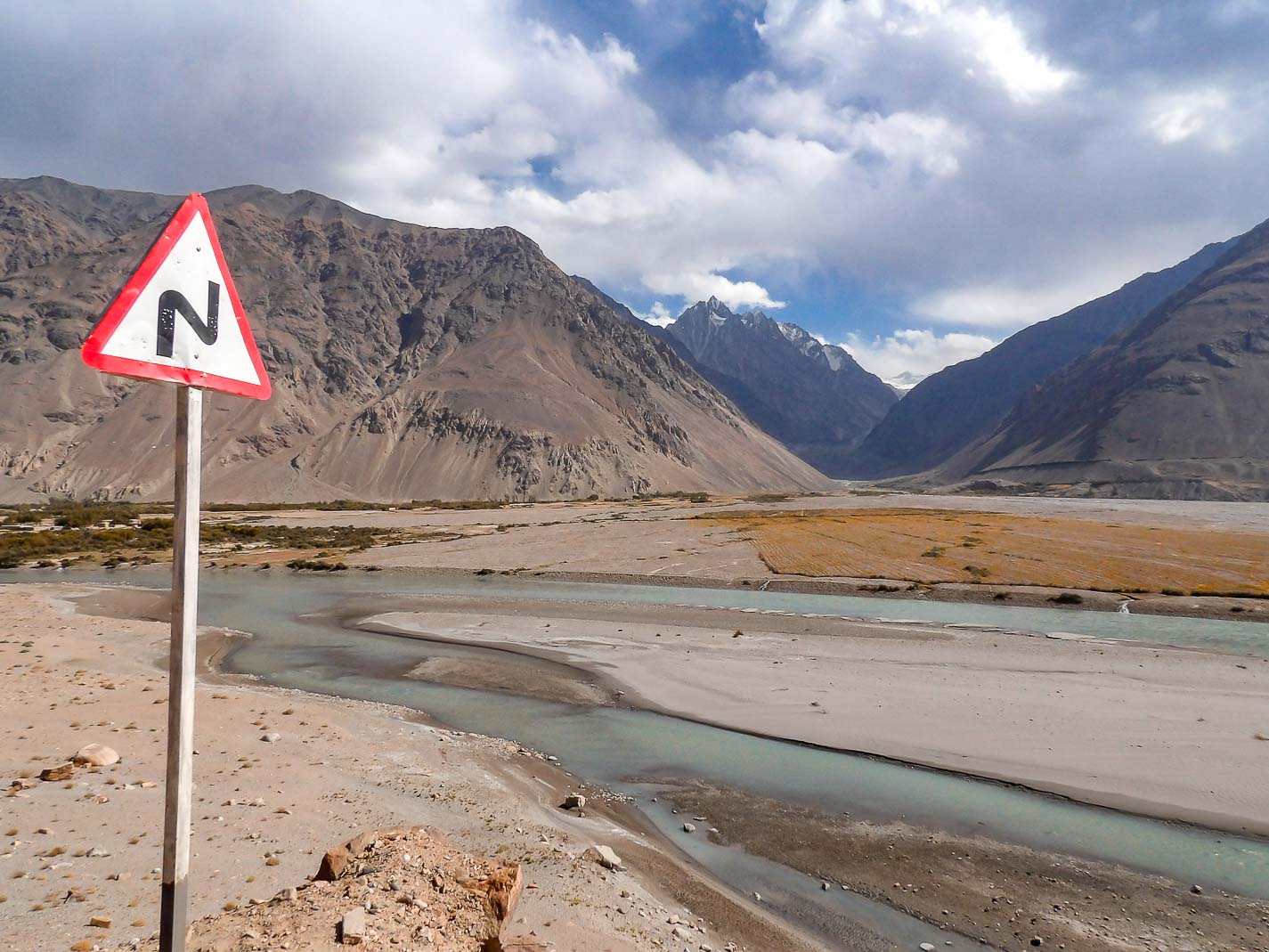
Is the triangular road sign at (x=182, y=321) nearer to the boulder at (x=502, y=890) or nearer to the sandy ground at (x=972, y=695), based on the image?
the boulder at (x=502, y=890)

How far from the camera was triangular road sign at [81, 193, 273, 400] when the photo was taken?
125 inches

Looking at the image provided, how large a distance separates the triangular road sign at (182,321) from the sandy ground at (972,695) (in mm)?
13805

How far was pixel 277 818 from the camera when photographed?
8.95 metres

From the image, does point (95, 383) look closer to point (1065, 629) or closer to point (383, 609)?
point (383, 609)

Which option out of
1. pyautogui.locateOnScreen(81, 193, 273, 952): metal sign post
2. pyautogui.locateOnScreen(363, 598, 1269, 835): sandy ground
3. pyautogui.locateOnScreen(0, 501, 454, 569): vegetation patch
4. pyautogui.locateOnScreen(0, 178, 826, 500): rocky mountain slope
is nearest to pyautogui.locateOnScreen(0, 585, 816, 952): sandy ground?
pyautogui.locateOnScreen(81, 193, 273, 952): metal sign post

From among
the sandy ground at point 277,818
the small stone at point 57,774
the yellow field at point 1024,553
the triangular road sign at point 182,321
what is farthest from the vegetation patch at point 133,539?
the triangular road sign at point 182,321

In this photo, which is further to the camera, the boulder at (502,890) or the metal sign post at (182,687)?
the boulder at (502,890)

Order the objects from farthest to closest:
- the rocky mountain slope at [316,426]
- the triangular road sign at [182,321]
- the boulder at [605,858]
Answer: the rocky mountain slope at [316,426]
the boulder at [605,858]
the triangular road sign at [182,321]

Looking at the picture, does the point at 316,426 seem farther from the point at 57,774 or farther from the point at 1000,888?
the point at 1000,888

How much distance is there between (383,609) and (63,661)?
1392 cm

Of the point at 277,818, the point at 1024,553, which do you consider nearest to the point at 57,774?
the point at 277,818

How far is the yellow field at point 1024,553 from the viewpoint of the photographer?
37.5 meters

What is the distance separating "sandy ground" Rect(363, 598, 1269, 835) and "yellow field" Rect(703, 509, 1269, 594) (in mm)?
15214

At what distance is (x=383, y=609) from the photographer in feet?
106
